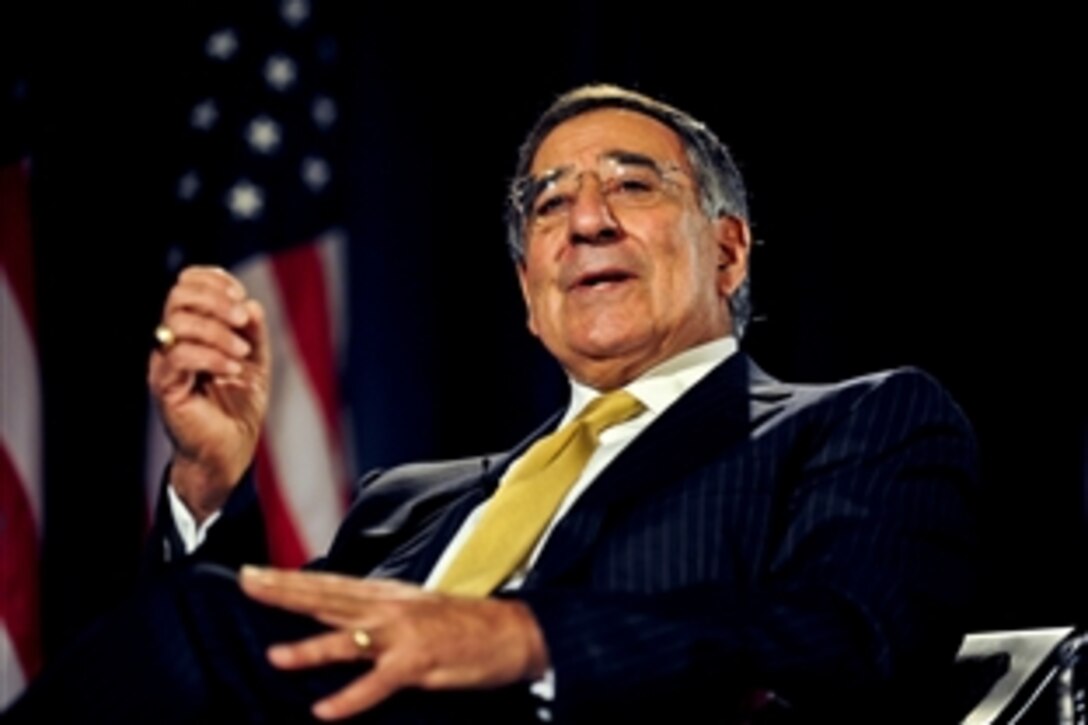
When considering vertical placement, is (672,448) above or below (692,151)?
below

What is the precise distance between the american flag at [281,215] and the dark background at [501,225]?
0.25ft

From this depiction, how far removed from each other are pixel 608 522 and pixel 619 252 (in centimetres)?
48

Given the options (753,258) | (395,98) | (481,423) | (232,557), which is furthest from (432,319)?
(232,557)

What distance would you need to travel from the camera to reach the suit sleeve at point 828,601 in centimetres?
145

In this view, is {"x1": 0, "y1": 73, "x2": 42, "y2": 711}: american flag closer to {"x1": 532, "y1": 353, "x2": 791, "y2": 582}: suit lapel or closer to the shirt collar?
the shirt collar

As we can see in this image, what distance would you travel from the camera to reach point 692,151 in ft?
7.33

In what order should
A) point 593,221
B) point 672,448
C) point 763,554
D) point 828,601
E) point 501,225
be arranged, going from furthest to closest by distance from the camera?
point 501,225 → point 593,221 → point 672,448 → point 763,554 → point 828,601

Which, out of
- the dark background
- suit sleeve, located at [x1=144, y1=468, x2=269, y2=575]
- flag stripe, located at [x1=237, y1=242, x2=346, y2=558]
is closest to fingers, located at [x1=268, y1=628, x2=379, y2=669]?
suit sleeve, located at [x1=144, y1=468, x2=269, y2=575]

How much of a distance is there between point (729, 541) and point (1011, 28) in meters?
1.67

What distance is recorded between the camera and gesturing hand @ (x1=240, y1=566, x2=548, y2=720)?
52.8 inches

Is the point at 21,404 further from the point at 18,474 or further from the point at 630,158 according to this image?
the point at 630,158

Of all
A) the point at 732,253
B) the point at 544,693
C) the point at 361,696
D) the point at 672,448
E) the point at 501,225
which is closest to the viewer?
the point at 361,696

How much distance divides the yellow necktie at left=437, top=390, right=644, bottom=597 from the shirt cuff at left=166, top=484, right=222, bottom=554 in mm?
269

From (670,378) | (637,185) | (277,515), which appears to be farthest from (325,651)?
(277,515)
